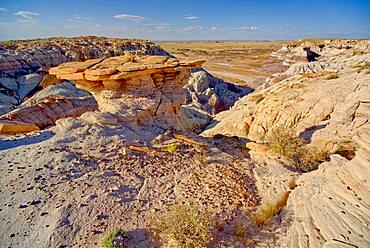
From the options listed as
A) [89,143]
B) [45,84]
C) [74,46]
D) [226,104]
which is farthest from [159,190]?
[74,46]

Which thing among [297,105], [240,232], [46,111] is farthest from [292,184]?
[46,111]

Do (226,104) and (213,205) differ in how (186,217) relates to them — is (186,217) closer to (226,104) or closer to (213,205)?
(213,205)

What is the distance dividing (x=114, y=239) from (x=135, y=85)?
653 cm

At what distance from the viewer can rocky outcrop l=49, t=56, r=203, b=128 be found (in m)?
9.88

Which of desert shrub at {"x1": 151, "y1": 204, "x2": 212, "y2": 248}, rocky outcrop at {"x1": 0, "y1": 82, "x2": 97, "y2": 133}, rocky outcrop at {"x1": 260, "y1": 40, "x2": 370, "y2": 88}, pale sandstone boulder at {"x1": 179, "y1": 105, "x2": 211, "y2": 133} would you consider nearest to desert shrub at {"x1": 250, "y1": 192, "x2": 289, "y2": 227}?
desert shrub at {"x1": 151, "y1": 204, "x2": 212, "y2": 248}

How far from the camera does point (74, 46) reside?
36.1 m

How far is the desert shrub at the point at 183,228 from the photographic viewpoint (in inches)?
189

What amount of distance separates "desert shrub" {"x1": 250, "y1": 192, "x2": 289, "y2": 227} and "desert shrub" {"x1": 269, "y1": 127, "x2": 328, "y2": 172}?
244 cm

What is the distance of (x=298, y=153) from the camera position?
894 cm

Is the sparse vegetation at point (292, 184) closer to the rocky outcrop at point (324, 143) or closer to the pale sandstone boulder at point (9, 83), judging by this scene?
the rocky outcrop at point (324, 143)

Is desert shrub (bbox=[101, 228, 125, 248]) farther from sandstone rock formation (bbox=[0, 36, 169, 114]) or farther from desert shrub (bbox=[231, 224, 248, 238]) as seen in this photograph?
sandstone rock formation (bbox=[0, 36, 169, 114])

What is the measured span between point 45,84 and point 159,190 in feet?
91.4

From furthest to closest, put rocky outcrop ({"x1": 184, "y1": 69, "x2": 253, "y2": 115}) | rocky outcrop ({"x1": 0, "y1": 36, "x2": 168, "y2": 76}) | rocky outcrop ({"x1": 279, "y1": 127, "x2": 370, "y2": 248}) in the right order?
rocky outcrop ({"x1": 0, "y1": 36, "x2": 168, "y2": 76}) < rocky outcrop ({"x1": 184, "y1": 69, "x2": 253, "y2": 115}) < rocky outcrop ({"x1": 279, "y1": 127, "x2": 370, "y2": 248})

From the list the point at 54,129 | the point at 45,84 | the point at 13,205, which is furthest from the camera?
the point at 45,84
